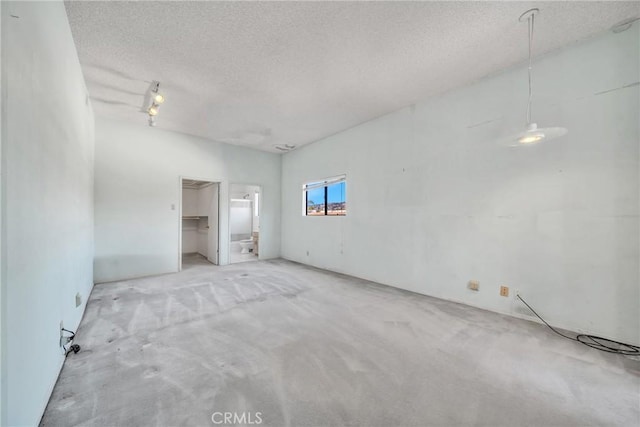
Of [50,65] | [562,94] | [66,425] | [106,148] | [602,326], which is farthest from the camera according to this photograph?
[106,148]

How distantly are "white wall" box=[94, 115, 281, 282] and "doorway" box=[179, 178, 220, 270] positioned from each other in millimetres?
380

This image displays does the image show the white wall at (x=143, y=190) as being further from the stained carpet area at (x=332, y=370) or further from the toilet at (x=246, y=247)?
the toilet at (x=246, y=247)

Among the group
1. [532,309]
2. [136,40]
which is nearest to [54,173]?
[136,40]

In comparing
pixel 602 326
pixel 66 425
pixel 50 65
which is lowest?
pixel 66 425

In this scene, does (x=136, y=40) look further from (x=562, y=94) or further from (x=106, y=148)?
(x=562, y=94)

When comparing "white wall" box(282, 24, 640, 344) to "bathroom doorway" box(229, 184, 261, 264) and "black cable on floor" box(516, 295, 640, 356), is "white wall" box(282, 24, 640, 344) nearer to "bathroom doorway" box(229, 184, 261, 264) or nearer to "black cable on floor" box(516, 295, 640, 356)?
"black cable on floor" box(516, 295, 640, 356)

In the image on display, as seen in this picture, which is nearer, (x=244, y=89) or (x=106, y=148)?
(x=244, y=89)

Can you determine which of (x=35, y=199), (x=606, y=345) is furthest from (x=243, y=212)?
(x=606, y=345)

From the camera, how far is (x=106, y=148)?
4.14 m

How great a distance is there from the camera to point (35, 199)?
1.39 meters

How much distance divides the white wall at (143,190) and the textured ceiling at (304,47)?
31.5 inches

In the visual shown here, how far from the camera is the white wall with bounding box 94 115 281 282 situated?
13.6 ft

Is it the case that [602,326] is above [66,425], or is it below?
above

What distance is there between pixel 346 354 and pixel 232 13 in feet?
9.84
